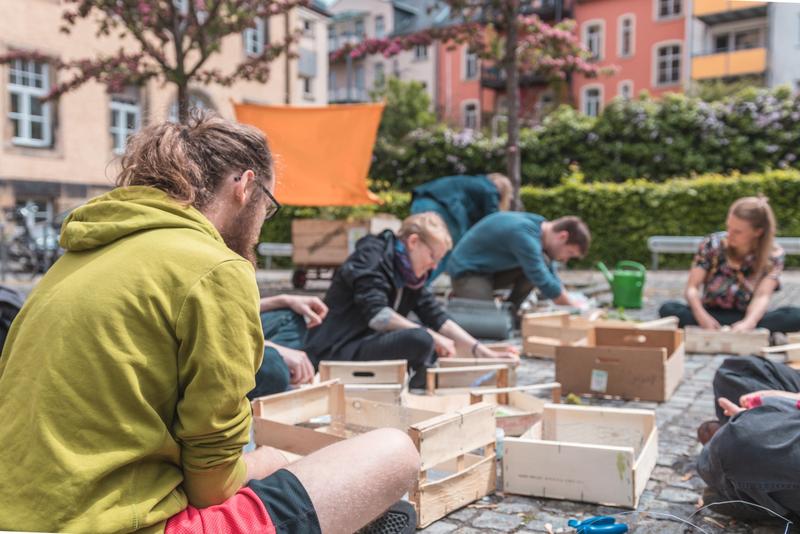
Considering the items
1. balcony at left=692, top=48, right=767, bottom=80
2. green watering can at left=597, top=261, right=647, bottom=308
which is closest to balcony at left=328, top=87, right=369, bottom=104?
balcony at left=692, top=48, right=767, bottom=80

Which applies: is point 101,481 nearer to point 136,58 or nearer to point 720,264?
point 720,264

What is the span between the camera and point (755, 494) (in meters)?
2.46

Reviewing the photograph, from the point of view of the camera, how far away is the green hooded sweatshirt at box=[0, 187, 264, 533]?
146 centimetres

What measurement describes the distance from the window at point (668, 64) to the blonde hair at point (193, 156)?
3400cm

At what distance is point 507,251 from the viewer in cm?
682

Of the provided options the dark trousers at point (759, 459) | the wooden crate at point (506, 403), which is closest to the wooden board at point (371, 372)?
the wooden crate at point (506, 403)

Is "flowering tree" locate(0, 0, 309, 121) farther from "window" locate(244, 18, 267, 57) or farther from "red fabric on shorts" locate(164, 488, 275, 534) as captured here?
"window" locate(244, 18, 267, 57)

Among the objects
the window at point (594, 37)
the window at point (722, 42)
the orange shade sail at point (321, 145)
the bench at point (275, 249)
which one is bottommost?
the bench at point (275, 249)

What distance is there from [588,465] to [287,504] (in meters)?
1.37

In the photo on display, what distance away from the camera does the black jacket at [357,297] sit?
425 cm

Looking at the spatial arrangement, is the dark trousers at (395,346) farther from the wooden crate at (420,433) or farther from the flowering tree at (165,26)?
the flowering tree at (165,26)

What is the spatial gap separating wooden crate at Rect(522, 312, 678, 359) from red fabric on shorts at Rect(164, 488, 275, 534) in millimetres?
3823

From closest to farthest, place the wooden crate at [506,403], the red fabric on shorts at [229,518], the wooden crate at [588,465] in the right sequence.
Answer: the red fabric on shorts at [229,518] < the wooden crate at [588,465] < the wooden crate at [506,403]

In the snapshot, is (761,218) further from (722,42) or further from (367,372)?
(722,42)
